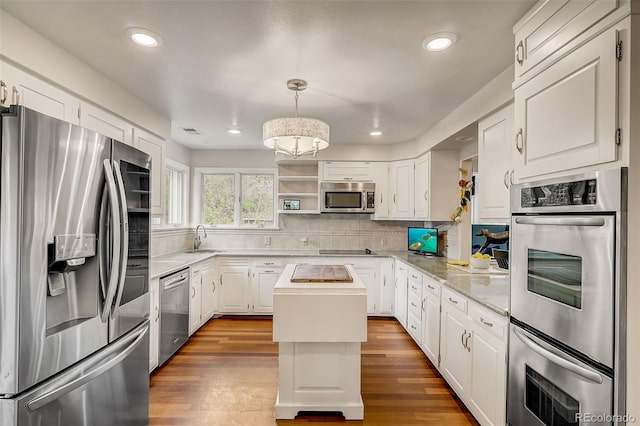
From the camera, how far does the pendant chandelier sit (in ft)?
8.05

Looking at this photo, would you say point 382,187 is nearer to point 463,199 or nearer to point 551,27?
point 463,199

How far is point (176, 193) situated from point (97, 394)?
12.5 ft

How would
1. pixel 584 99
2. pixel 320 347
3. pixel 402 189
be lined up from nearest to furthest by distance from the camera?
pixel 584 99 < pixel 320 347 < pixel 402 189

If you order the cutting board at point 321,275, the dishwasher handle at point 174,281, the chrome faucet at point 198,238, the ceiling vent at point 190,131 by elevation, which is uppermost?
the ceiling vent at point 190,131

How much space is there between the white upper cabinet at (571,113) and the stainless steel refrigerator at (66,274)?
2053mm

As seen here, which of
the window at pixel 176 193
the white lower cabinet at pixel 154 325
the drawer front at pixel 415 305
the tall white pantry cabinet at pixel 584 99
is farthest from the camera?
the window at pixel 176 193

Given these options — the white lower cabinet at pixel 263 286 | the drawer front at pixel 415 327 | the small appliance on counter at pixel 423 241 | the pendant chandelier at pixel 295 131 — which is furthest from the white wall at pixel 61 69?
the small appliance on counter at pixel 423 241

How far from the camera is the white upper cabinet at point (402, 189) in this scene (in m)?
4.70

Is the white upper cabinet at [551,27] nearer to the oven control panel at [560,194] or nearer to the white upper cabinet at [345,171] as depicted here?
the oven control panel at [560,194]

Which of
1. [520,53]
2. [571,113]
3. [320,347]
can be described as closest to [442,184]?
[520,53]

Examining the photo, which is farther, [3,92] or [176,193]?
[176,193]

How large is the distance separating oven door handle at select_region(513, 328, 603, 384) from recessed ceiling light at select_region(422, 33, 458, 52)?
161cm

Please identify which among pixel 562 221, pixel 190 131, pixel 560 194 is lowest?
pixel 562 221

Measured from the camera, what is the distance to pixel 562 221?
1.41 metres
